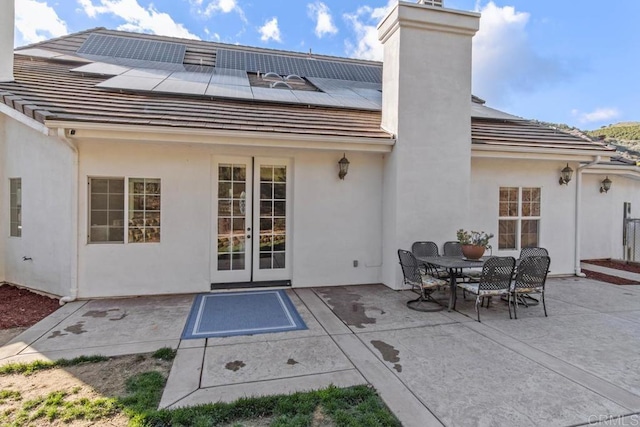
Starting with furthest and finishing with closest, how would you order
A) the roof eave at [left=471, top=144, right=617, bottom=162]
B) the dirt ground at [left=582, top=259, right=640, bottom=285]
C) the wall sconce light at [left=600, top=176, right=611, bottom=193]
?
the wall sconce light at [left=600, top=176, right=611, bottom=193]
the dirt ground at [left=582, top=259, right=640, bottom=285]
the roof eave at [left=471, top=144, right=617, bottom=162]

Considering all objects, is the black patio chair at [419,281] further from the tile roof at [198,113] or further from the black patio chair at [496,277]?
the tile roof at [198,113]

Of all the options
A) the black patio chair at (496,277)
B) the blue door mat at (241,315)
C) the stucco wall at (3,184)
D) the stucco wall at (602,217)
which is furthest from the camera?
the stucco wall at (602,217)

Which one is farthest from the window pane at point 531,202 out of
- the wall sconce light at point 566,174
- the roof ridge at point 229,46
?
the roof ridge at point 229,46

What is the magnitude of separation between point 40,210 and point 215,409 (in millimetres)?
6127

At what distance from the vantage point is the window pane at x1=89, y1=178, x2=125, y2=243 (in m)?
6.43

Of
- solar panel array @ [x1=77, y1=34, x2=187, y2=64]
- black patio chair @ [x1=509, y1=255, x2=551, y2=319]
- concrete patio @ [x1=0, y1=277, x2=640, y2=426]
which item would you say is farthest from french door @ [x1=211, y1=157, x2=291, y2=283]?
solar panel array @ [x1=77, y1=34, x2=187, y2=64]

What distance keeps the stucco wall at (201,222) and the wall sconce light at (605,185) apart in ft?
26.7

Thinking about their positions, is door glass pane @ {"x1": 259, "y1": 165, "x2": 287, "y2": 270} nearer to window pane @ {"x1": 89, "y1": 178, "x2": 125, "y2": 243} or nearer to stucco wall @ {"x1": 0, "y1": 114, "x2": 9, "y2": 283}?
window pane @ {"x1": 89, "y1": 178, "x2": 125, "y2": 243}

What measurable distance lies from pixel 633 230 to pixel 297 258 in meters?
A: 11.2

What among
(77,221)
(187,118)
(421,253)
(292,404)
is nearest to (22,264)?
(77,221)

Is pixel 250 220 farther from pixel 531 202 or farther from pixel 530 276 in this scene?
pixel 531 202

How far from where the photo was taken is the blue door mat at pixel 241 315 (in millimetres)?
4820

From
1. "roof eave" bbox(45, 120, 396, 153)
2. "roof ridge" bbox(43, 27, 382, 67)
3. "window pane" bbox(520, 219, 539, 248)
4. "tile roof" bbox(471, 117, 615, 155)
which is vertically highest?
"roof ridge" bbox(43, 27, 382, 67)

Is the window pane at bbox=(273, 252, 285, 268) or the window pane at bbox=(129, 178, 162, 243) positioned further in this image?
the window pane at bbox=(273, 252, 285, 268)
